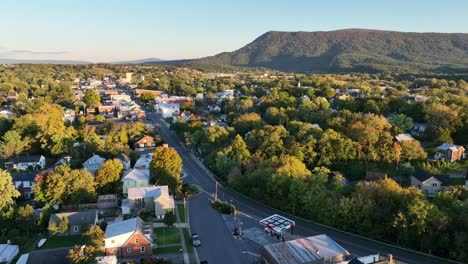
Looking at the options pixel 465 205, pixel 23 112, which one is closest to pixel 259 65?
pixel 23 112

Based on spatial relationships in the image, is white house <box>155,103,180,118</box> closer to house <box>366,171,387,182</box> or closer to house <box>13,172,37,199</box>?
house <box>13,172,37,199</box>

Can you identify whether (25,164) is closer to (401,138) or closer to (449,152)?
(401,138)

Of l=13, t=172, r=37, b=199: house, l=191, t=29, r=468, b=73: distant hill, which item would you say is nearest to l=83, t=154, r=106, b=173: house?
l=13, t=172, r=37, b=199: house

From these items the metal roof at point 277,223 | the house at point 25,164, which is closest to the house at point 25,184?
the house at point 25,164

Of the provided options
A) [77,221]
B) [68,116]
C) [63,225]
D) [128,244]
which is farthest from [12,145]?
[128,244]

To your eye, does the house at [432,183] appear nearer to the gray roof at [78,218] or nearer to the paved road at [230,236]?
the paved road at [230,236]

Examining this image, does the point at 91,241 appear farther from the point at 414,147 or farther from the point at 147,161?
the point at 414,147
